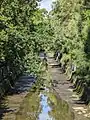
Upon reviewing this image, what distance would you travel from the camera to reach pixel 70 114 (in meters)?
25.7

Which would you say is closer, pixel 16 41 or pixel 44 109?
pixel 44 109

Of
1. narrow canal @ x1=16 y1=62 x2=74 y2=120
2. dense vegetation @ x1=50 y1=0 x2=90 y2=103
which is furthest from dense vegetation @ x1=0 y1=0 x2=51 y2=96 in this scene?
dense vegetation @ x1=50 y1=0 x2=90 y2=103

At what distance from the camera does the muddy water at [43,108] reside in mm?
24766

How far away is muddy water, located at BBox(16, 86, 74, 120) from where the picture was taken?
975 inches

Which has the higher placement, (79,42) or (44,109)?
(79,42)

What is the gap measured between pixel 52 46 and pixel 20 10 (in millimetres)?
19704

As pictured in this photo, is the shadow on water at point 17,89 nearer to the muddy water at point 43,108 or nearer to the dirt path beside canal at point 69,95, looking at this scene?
the muddy water at point 43,108

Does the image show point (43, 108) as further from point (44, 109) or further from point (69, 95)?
point (69, 95)

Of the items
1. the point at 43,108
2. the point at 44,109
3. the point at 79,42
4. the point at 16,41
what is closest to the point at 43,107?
the point at 43,108

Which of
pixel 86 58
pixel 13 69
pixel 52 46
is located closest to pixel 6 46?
pixel 86 58

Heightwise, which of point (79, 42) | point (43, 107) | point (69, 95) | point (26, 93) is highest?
point (79, 42)

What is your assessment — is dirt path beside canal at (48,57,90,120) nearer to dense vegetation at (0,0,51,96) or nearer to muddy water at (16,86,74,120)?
muddy water at (16,86,74,120)

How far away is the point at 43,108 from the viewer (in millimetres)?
27750

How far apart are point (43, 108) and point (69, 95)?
5732 millimetres
